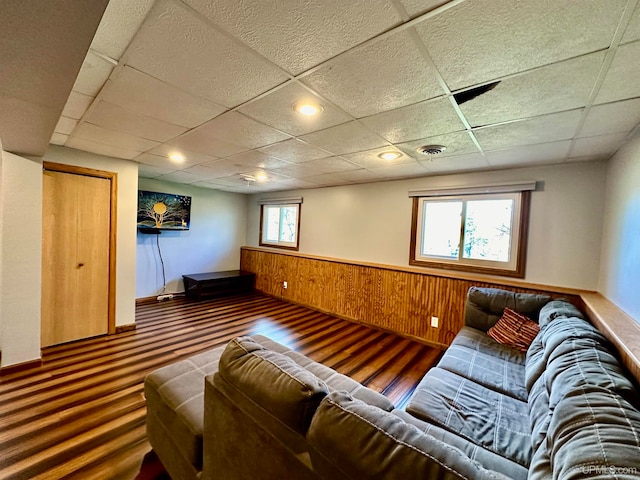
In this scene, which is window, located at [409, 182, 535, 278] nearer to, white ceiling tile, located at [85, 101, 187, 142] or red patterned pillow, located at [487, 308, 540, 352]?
red patterned pillow, located at [487, 308, 540, 352]

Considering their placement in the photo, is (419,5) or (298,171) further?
(298,171)

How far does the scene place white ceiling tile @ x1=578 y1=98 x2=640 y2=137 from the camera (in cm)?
156

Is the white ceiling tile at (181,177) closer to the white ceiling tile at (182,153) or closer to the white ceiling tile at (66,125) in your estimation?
the white ceiling tile at (182,153)

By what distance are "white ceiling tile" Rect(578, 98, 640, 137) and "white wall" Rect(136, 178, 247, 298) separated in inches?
223

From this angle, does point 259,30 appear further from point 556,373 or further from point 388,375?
point 388,375

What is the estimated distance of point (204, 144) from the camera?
2615 millimetres

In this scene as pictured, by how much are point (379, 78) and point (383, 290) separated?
9.89 ft

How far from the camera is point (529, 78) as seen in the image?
1340 millimetres

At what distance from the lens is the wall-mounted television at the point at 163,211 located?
15.3ft

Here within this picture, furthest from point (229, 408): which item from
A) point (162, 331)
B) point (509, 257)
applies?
point (509, 257)

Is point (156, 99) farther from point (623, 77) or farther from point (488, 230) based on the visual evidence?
point (488, 230)

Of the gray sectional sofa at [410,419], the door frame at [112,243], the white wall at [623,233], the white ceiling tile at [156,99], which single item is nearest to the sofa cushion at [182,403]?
the gray sectional sofa at [410,419]

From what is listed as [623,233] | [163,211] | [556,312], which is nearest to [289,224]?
[163,211]

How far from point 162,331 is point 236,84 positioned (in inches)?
130
